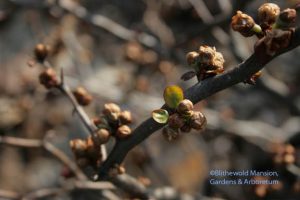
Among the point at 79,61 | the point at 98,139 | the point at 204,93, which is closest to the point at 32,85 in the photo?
the point at 79,61

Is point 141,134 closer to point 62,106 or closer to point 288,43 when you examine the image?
point 288,43

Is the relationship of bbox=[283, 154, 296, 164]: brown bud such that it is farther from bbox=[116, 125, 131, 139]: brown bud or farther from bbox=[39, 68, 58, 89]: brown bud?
bbox=[39, 68, 58, 89]: brown bud

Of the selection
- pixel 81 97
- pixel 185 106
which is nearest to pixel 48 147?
pixel 81 97

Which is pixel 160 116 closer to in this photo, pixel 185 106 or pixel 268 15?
pixel 185 106

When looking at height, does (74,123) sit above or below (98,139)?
above

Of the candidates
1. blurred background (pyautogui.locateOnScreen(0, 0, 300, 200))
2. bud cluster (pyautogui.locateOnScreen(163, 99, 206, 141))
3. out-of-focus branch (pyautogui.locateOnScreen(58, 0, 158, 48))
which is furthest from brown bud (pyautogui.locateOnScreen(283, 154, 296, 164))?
out-of-focus branch (pyautogui.locateOnScreen(58, 0, 158, 48))

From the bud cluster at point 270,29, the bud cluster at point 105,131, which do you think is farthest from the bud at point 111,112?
the bud cluster at point 270,29
